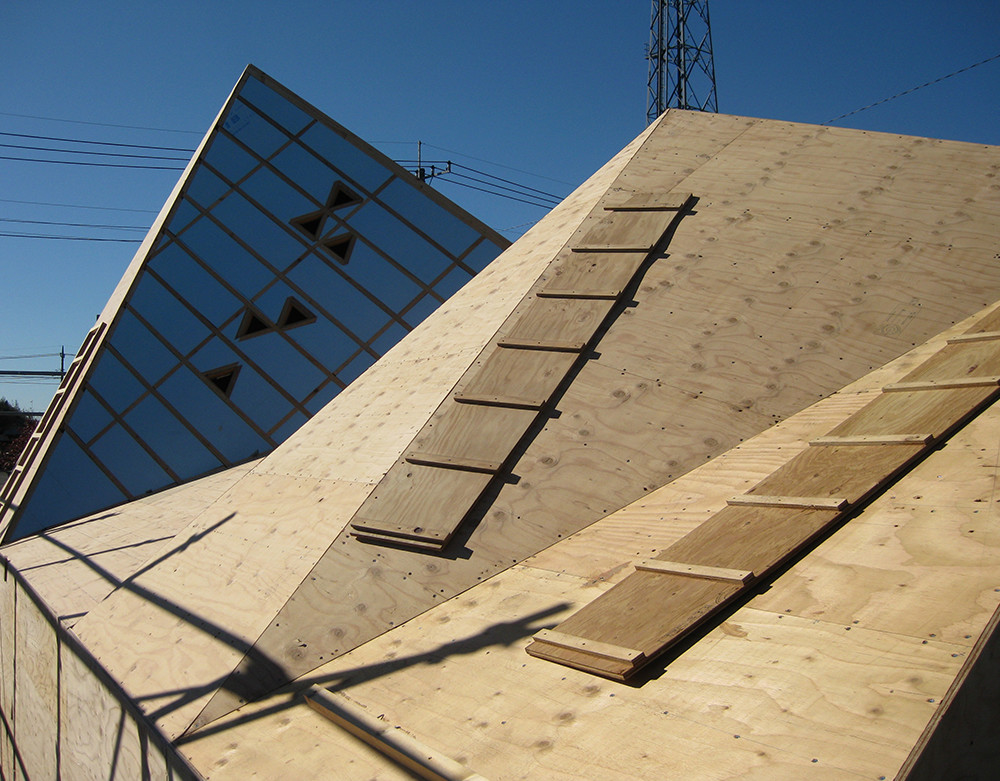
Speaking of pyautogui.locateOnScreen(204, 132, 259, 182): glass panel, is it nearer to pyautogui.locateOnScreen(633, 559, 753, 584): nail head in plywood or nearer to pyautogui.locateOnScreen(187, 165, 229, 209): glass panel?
pyautogui.locateOnScreen(187, 165, 229, 209): glass panel

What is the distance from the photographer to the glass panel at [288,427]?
826cm

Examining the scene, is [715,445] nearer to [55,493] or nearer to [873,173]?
[873,173]

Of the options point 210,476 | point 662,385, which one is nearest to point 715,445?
point 662,385

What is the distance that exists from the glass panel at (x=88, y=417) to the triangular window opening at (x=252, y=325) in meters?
1.53

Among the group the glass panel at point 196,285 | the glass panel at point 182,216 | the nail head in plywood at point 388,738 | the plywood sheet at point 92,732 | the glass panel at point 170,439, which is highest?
the glass panel at point 182,216

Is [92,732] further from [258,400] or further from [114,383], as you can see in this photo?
[114,383]

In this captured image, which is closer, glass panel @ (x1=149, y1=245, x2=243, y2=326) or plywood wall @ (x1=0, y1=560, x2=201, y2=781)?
plywood wall @ (x1=0, y1=560, x2=201, y2=781)

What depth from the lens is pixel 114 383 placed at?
815 cm

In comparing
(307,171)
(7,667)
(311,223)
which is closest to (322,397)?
(311,223)

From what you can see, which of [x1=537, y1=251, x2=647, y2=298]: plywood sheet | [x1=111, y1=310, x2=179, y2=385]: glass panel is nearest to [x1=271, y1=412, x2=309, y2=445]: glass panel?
[x1=111, y1=310, x2=179, y2=385]: glass panel

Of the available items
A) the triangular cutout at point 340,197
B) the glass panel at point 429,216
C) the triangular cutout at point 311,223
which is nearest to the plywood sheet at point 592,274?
the glass panel at point 429,216

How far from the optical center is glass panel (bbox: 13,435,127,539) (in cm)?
725

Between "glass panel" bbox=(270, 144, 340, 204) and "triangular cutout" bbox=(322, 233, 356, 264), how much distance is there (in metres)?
0.62

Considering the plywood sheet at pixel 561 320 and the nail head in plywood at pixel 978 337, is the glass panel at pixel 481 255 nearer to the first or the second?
the plywood sheet at pixel 561 320
